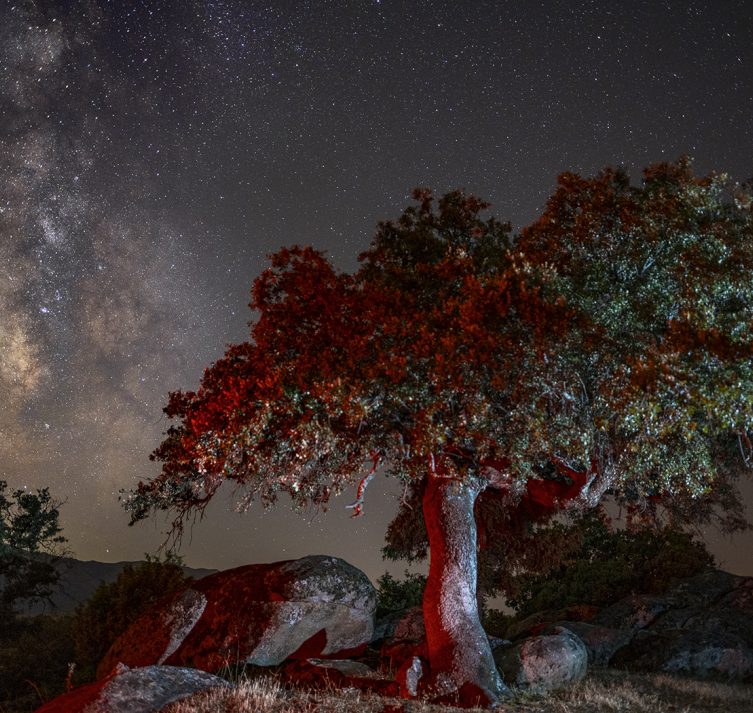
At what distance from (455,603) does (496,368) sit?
22.6ft

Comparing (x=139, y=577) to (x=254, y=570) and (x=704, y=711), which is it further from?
Result: (x=704, y=711)

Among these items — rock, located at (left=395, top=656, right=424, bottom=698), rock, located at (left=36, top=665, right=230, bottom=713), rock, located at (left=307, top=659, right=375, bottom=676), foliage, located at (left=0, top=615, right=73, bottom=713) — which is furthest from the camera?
foliage, located at (left=0, top=615, right=73, bottom=713)

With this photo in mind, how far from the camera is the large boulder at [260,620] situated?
2000 cm

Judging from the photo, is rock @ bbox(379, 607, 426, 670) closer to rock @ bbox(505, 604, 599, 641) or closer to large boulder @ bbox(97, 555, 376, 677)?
large boulder @ bbox(97, 555, 376, 677)

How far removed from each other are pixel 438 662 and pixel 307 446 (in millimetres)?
6650

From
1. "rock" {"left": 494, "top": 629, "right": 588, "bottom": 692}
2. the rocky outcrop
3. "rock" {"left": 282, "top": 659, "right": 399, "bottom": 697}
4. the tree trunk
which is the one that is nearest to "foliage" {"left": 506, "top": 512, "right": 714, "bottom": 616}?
the rocky outcrop

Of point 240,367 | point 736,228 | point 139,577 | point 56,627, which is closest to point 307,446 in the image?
point 240,367

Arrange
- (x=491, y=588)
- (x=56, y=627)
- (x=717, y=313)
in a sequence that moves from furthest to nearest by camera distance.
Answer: (x=56, y=627), (x=491, y=588), (x=717, y=313)

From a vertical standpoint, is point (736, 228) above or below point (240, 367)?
above

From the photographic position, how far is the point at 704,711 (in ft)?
50.4

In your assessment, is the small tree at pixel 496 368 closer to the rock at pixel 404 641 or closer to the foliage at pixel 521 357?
the foliage at pixel 521 357

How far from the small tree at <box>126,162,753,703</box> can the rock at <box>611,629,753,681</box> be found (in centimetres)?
750

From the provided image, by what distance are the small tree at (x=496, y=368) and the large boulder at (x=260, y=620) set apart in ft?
13.7

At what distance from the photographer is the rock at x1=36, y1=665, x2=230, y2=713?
9852 millimetres
